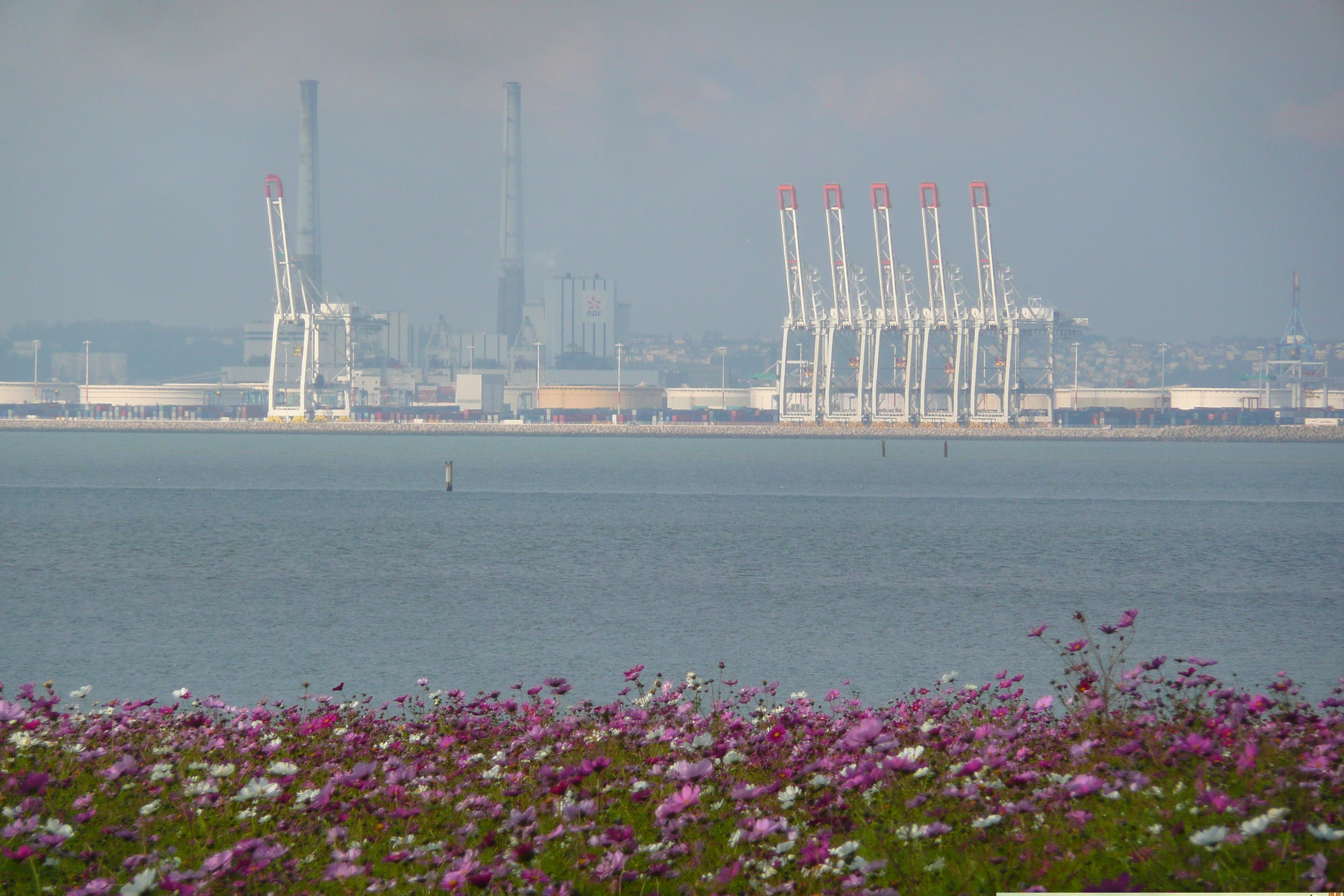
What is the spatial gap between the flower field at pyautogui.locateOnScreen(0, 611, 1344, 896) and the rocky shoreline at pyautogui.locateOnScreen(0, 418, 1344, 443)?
142 m

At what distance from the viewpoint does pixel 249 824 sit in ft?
19.0

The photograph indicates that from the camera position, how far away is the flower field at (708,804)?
14.2 ft

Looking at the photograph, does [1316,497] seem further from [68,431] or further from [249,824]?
[68,431]

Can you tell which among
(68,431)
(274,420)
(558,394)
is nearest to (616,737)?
(274,420)

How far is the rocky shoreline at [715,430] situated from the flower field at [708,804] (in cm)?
14204

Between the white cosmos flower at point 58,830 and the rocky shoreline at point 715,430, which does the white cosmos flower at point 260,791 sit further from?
the rocky shoreline at point 715,430

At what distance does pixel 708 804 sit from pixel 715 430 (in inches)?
6520

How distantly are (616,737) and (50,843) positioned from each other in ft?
9.95

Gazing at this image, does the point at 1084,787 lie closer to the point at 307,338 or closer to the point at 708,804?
the point at 708,804

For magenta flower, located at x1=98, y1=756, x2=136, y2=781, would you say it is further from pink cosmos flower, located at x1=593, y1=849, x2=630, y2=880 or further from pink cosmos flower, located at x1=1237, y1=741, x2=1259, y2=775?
pink cosmos flower, located at x1=1237, y1=741, x2=1259, y2=775

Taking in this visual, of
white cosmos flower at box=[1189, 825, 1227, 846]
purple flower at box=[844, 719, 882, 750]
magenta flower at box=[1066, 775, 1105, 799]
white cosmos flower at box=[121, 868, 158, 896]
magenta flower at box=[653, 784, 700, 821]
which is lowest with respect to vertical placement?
white cosmos flower at box=[121, 868, 158, 896]

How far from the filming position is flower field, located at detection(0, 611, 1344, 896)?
14.2 ft

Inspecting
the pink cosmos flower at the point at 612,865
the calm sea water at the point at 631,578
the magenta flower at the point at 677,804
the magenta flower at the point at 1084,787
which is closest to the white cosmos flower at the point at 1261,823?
the magenta flower at the point at 1084,787

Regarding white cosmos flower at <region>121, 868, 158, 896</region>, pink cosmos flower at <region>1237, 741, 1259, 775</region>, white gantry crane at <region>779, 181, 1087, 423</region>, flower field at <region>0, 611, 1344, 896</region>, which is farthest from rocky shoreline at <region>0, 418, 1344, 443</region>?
white cosmos flower at <region>121, 868, 158, 896</region>
